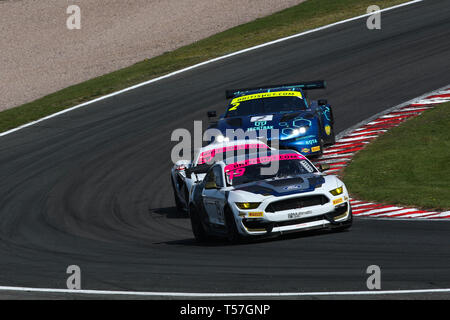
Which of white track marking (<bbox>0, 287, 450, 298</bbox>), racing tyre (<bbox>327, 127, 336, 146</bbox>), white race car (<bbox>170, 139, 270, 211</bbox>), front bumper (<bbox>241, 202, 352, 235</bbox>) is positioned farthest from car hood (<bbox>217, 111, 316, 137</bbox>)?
white track marking (<bbox>0, 287, 450, 298</bbox>)

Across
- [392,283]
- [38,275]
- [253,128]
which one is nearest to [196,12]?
[253,128]

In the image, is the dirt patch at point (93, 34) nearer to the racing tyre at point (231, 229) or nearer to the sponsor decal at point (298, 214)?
the racing tyre at point (231, 229)

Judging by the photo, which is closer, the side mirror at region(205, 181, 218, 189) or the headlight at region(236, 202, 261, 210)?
the headlight at region(236, 202, 261, 210)

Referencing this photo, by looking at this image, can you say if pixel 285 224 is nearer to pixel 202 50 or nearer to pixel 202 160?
pixel 202 160

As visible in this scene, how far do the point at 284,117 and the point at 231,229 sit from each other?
7334mm

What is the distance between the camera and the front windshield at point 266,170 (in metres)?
13.5

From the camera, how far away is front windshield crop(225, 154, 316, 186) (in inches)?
532

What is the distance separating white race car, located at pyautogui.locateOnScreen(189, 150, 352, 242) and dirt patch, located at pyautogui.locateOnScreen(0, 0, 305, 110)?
1869cm

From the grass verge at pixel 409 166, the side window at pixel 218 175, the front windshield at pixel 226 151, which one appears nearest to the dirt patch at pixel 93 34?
the grass verge at pixel 409 166

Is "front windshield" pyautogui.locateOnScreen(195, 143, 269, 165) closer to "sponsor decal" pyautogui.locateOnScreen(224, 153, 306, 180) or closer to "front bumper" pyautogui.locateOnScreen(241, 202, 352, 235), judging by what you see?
"sponsor decal" pyautogui.locateOnScreen(224, 153, 306, 180)

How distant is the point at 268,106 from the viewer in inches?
814

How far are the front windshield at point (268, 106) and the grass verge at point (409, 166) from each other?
1.78m

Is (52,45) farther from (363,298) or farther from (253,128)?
(363,298)

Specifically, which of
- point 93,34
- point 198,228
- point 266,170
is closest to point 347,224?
point 266,170
